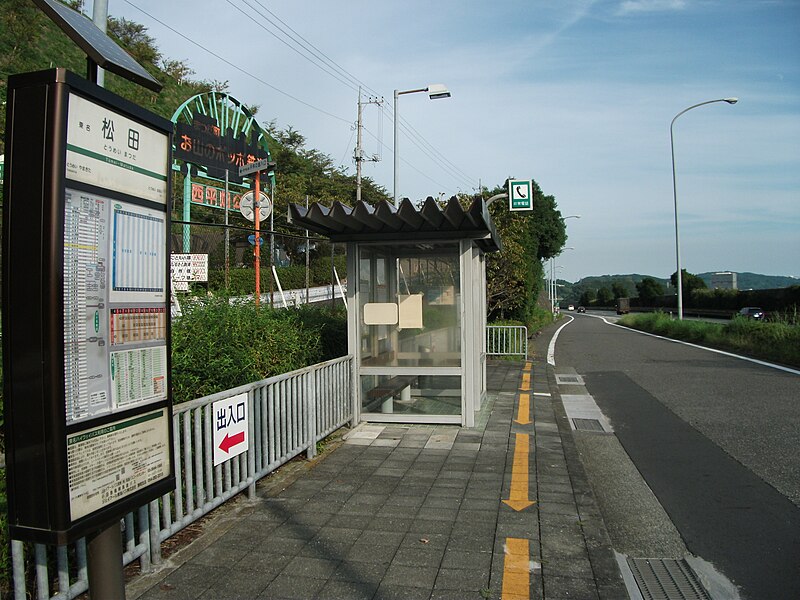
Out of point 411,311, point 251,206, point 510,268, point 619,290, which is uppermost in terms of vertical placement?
point 619,290

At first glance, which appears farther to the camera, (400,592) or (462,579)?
(462,579)

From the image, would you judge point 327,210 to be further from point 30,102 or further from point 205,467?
point 30,102

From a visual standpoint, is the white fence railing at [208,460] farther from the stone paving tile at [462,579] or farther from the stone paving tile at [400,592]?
the stone paving tile at [462,579]

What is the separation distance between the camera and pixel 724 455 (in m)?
6.93

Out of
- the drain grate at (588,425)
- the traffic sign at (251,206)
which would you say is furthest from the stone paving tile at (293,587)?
the traffic sign at (251,206)

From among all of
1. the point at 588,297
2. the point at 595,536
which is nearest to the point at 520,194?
the point at 595,536

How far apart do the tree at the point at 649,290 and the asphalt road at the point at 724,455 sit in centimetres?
6986

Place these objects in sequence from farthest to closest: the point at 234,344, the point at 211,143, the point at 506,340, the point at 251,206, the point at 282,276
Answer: the point at 282,276 < the point at 211,143 < the point at 506,340 < the point at 251,206 < the point at 234,344

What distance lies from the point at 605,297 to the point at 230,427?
126056mm

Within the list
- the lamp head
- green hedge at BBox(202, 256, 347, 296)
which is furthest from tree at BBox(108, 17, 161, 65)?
the lamp head

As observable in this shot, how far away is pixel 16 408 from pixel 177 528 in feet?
7.39

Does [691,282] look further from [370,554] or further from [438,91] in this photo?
[370,554]

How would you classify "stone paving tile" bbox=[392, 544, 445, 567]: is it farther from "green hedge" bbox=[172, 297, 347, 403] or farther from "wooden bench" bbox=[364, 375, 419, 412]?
"wooden bench" bbox=[364, 375, 419, 412]

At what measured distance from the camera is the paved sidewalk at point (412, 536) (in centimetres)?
353
